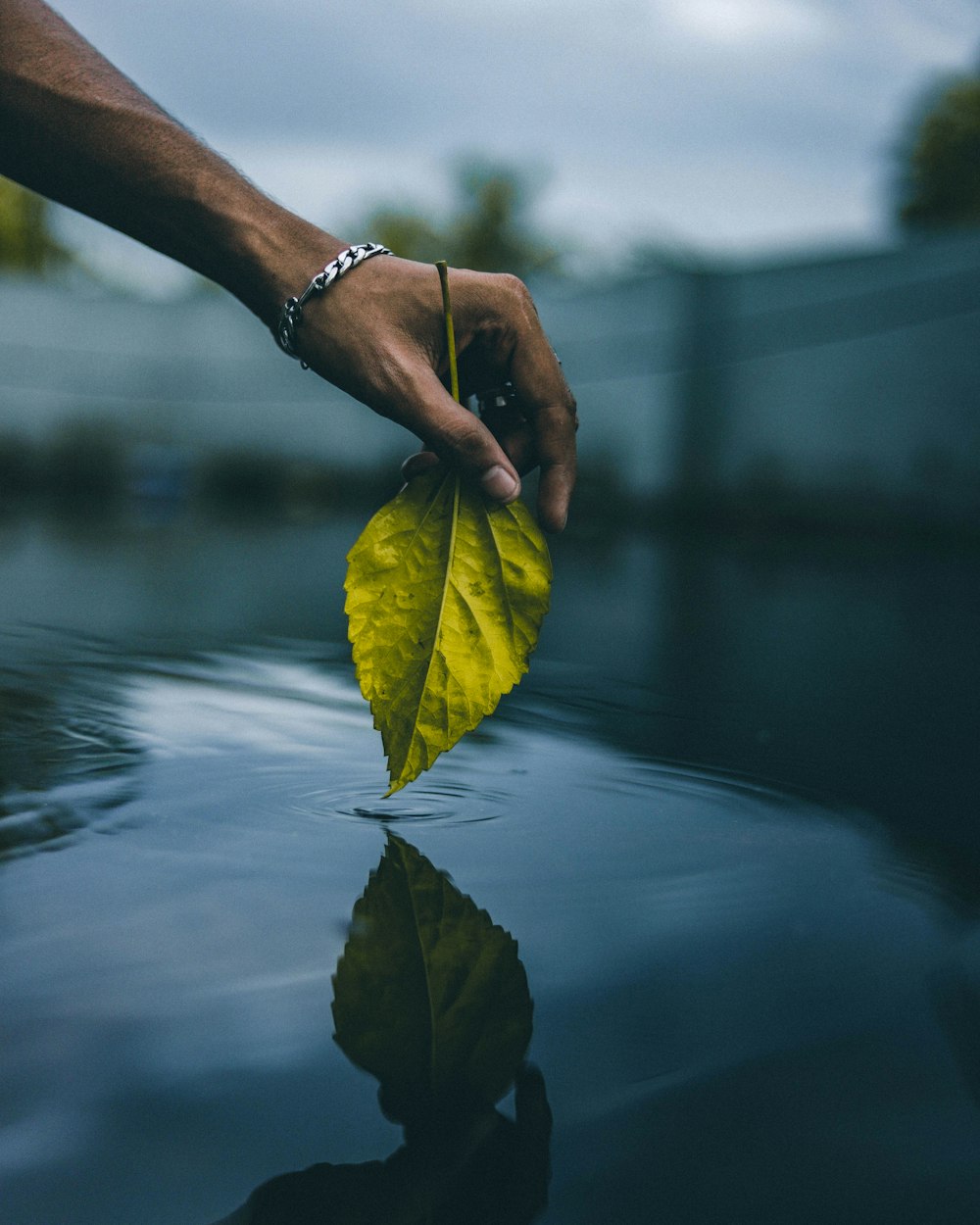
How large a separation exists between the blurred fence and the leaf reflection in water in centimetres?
1004

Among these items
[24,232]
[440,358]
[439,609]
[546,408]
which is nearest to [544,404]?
[546,408]

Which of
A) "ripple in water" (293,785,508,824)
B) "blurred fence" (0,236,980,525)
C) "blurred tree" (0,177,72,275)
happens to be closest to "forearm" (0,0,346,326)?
"ripple in water" (293,785,508,824)

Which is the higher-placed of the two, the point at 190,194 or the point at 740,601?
the point at 190,194

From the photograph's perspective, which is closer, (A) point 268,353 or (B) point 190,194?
(B) point 190,194

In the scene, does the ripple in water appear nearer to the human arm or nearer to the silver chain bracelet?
the human arm

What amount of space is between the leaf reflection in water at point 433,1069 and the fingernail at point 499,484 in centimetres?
42

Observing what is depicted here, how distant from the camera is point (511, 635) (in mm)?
1460

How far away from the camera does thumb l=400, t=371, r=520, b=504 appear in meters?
1.38

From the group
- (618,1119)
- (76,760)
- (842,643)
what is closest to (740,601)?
(842,643)

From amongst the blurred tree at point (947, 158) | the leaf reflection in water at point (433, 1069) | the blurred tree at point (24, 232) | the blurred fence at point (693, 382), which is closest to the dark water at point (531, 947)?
the leaf reflection in water at point (433, 1069)

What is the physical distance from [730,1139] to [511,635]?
72 cm

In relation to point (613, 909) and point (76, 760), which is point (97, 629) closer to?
point (76, 760)

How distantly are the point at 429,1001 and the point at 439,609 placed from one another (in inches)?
21.0

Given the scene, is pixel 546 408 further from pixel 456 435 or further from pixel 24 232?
pixel 24 232
